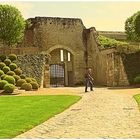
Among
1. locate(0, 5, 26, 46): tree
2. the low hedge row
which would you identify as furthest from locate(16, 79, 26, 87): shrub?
locate(0, 5, 26, 46): tree

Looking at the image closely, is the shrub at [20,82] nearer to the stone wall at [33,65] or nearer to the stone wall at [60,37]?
the stone wall at [33,65]

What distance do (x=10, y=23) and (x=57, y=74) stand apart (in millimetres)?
8837

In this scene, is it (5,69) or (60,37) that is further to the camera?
(60,37)

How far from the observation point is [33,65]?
109 ft

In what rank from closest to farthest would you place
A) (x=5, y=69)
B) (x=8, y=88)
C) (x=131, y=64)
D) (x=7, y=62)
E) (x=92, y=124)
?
(x=92, y=124), (x=8, y=88), (x=5, y=69), (x=7, y=62), (x=131, y=64)

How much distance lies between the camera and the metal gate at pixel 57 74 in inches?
1688

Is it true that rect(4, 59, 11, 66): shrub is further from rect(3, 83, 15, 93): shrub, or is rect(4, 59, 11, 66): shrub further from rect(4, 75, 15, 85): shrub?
rect(3, 83, 15, 93): shrub

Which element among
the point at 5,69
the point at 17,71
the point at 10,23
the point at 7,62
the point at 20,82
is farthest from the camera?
the point at 10,23

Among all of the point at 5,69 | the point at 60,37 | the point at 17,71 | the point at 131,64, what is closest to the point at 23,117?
the point at 5,69

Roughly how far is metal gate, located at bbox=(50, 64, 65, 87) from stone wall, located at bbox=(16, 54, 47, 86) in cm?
879

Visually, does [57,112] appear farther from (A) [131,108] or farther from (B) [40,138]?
(B) [40,138]

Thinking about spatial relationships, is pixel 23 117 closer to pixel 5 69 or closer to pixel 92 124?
pixel 92 124

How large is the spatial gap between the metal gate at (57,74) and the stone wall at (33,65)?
879 cm

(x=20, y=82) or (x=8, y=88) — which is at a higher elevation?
(x=20, y=82)
